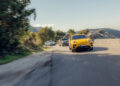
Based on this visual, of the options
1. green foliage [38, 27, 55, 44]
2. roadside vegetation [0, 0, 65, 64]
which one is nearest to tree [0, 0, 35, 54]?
roadside vegetation [0, 0, 65, 64]

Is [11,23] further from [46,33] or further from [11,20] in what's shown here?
[46,33]

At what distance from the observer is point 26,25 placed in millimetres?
15664

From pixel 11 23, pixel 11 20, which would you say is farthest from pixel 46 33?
pixel 11 20

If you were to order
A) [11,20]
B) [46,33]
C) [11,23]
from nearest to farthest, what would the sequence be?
[11,20], [11,23], [46,33]

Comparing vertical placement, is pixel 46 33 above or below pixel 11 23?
below

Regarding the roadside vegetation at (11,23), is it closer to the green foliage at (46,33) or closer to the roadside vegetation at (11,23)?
the roadside vegetation at (11,23)

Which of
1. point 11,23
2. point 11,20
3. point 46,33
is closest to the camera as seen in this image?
point 11,20

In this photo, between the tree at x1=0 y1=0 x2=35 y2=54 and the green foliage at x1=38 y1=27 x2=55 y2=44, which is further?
the green foliage at x1=38 y1=27 x2=55 y2=44

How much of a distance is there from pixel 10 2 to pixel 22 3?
7.38 feet

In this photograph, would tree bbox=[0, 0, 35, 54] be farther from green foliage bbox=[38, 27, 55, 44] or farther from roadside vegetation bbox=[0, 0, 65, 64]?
green foliage bbox=[38, 27, 55, 44]

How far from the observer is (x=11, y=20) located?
13.3 metres

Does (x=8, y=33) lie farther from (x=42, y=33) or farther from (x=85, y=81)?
(x=42, y=33)

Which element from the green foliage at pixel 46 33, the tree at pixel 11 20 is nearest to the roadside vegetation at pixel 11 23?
the tree at pixel 11 20

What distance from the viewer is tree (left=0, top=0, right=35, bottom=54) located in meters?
12.3
